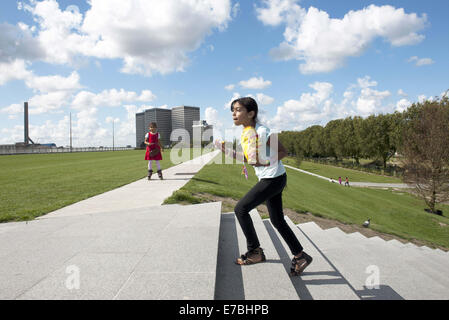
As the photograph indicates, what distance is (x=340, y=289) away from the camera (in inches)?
107

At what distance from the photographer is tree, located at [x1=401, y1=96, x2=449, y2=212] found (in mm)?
21094

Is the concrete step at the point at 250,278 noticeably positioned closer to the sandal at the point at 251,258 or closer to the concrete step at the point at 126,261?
the sandal at the point at 251,258

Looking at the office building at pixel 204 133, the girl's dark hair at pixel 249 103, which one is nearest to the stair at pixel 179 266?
the office building at pixel 204 133

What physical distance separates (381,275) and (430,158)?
23.7 m

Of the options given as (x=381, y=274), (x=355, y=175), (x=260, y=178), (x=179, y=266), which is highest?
(x=260, y=178)

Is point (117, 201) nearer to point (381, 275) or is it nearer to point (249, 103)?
point (249, 103)

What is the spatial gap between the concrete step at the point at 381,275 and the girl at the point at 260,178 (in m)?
0.76

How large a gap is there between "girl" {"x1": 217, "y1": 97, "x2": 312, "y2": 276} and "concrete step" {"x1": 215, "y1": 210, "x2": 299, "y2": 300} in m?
0.17

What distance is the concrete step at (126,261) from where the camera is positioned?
2.31 metres

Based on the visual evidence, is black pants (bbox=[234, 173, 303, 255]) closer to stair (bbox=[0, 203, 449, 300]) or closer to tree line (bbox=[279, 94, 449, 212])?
stair (bbox=[0, 203, 449, 300])

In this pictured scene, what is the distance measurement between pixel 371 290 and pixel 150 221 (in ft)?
11.6

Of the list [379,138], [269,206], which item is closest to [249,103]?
[269,206]

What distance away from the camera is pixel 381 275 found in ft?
11.4
